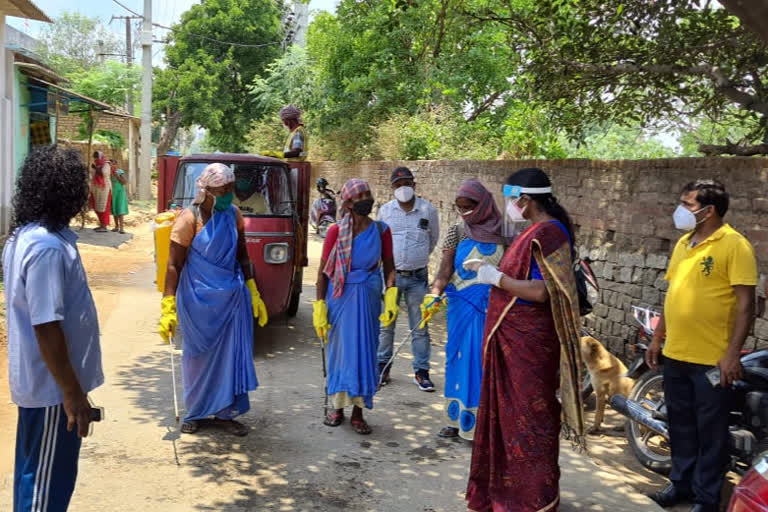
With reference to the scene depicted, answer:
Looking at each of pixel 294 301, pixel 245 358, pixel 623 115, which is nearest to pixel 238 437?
pixel 245 358

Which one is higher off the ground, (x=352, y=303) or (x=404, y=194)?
(x=404, y=194)

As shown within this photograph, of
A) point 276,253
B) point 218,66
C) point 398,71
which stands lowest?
point 276,253

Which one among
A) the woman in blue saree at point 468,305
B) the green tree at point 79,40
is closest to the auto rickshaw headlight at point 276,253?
the woman in blue saree at point 468,305

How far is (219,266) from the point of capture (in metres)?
5.22

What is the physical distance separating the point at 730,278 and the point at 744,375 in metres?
0.70

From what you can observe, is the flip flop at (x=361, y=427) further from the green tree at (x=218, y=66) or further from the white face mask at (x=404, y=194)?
the green tree at (x=218, y=66)

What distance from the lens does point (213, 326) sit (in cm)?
520

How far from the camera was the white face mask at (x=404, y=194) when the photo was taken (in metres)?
6.83

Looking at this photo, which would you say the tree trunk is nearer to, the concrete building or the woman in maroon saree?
the concrete building

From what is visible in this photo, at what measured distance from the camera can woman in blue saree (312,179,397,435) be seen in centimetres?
529

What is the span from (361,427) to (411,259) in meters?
1.92

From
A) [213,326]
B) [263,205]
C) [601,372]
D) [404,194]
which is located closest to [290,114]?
[263,205]

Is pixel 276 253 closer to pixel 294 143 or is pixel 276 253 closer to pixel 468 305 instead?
pixel 294 143

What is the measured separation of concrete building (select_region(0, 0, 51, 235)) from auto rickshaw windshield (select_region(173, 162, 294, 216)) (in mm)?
6825
